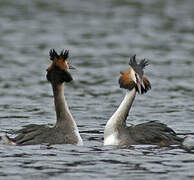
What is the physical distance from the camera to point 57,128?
1299cm

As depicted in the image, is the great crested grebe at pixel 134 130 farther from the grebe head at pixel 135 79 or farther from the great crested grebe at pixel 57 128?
the great crested grebe at pixel 57 128

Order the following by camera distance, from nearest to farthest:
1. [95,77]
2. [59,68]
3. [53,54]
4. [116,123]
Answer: [53,54] → [59,68] → [116,123] → [95,77]

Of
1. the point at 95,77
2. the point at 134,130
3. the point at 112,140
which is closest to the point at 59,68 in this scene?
the point at 112,140

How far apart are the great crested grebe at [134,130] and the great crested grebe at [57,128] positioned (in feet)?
2.10

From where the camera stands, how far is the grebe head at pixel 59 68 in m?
13.0

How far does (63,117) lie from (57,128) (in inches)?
10.4

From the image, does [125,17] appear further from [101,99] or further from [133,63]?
[133,63]

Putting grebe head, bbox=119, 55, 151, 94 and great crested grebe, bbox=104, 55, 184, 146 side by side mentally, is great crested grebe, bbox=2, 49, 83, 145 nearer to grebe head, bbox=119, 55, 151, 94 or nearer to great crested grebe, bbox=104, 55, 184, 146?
great crested grebe, bbox=104, 55, 184, 146

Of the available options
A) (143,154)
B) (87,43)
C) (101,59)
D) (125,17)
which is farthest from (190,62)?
(143,154)

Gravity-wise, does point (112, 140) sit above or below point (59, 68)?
below

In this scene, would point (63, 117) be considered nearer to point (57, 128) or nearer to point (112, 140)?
point (57, 128)

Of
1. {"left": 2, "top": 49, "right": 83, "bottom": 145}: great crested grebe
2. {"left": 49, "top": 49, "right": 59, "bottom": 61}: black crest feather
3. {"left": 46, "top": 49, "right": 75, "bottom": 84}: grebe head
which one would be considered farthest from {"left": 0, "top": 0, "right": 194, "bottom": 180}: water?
{"left": 49, "top": 49, "right": 59, "bottom": 61}: black crest feather

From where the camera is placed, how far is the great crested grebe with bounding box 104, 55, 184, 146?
12.9 meters

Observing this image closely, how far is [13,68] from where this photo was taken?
21953mm
